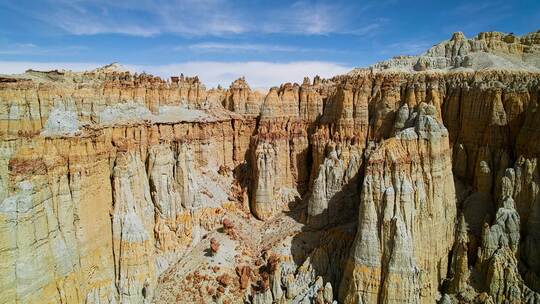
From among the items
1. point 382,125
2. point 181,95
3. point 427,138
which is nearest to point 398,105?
point 382,125

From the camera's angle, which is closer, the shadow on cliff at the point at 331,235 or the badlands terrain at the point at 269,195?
the badlands terrain at the point at 269,195

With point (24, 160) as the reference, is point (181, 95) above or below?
above

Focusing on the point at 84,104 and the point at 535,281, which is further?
the point at 84,104

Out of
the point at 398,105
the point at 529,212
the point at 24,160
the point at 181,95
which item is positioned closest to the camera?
the point at 24,160

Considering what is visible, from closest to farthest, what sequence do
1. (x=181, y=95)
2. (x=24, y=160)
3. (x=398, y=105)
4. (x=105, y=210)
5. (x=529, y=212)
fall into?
(x=24, y=160) → (x=529, y=212) → (x=105, y=210) → (x=398, y=105) → (x=181, y=95)

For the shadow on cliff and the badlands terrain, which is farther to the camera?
the shadow on cliff

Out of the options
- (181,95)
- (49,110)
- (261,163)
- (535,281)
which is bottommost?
(535,281)

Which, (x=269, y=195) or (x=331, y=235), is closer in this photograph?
(x=331, y=235)

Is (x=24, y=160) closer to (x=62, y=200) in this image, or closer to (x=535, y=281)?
(x=62, y=200)
